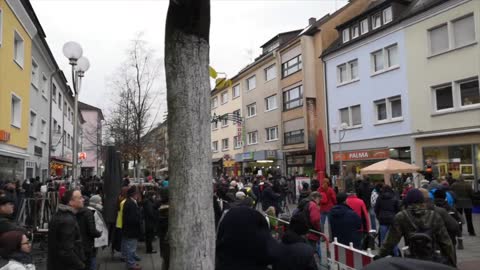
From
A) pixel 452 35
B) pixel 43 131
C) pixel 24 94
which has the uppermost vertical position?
pixel 452 35

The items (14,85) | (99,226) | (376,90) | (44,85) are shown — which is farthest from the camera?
(44,85)

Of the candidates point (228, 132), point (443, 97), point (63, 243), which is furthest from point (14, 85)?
point (228, 132)

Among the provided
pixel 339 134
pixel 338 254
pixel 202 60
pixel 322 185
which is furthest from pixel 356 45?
pixel 202 60

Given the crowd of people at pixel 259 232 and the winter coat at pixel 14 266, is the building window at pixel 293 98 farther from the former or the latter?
the winter coat at pixel 14 266

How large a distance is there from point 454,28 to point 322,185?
13819 millimetres

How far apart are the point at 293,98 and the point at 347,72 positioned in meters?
6.55

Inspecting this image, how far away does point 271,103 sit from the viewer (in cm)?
3962

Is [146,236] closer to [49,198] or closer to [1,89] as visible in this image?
[49,198]

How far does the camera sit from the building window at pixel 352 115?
2781 cm

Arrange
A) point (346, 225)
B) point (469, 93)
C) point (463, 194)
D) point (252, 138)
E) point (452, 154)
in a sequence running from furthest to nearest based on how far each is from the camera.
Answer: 1. point (252, 138)
2. point (452, 154)
3. point (469, 93)
4. point (463, 194)
5. point (346, 225)

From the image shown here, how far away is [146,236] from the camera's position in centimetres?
1086

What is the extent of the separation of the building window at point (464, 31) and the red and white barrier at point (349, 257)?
16919 millimetres

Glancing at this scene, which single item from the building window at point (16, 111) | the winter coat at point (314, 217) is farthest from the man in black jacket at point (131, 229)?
the building window at point (16, 111)

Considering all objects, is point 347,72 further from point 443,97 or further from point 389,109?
point 443,97
